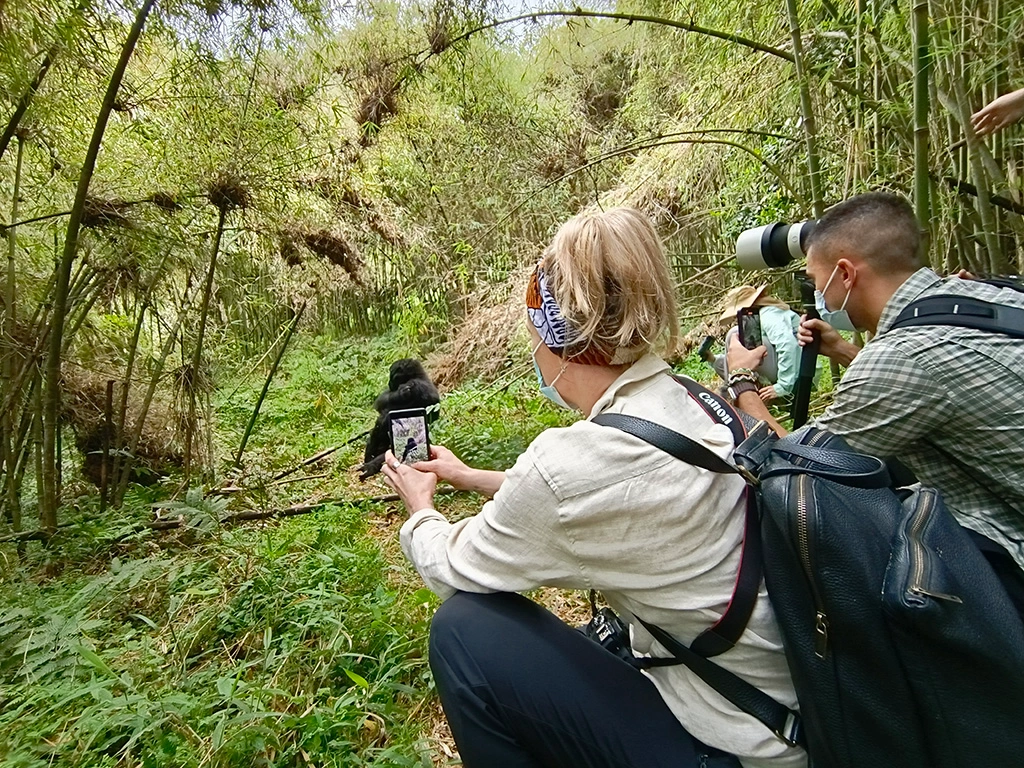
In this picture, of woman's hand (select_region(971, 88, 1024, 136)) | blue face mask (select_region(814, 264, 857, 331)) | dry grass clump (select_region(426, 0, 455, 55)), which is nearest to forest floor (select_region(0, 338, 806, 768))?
blue face mask (select_region(814, 264, 857, 331))

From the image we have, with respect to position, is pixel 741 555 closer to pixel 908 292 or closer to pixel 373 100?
pixel 908 292

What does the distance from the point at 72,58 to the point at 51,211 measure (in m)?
0.88

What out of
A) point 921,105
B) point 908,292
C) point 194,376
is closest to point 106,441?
point 194,376

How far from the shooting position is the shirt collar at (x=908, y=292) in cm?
139

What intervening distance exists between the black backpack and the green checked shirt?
1.24 feet

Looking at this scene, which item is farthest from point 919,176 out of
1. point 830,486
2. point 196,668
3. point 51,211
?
point 51,211

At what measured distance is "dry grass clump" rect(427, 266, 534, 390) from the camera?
513cm

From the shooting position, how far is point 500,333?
5.18m

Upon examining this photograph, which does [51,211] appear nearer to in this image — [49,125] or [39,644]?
[49,125]

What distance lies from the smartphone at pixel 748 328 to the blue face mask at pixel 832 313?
243mm

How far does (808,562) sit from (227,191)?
119 inches

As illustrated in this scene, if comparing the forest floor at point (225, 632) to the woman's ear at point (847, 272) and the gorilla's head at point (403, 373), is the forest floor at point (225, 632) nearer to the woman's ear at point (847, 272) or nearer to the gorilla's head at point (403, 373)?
the gorilla's head at point (403, 373)

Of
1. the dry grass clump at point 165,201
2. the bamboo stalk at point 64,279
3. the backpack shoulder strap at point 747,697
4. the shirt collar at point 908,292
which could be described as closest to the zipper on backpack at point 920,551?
the backpack shoulder strap at point 747,697

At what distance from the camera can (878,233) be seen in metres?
1.52
